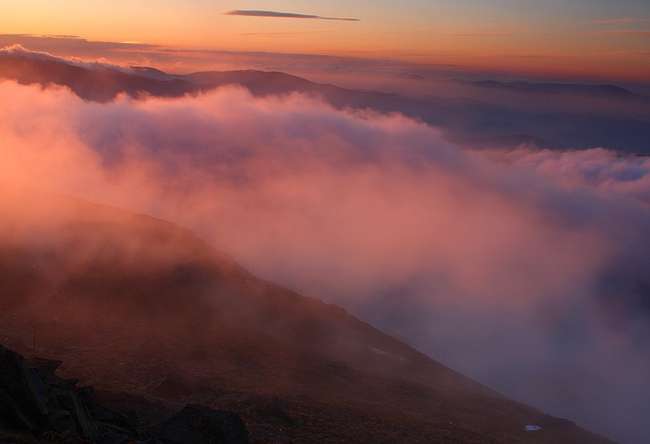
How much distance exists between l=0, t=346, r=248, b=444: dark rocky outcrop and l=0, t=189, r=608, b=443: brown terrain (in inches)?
219

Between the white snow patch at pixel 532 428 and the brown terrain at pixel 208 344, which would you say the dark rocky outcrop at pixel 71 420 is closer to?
the brown terrain at pixel 208 344

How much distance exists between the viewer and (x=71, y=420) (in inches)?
822

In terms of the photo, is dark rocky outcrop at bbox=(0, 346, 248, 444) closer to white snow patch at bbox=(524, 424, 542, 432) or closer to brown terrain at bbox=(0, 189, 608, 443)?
brown terrain at bbox=(0, 189, 608, 443)

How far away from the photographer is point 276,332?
5609 centimetres

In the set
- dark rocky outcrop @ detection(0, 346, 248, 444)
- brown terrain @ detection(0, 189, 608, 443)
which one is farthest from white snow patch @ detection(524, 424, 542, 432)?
dark rocky outcrop @ detection(0, 346, 248, 444)

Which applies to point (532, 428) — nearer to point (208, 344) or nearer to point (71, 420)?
point (208, 344)

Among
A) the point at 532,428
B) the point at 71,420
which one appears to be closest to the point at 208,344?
the point at 532,428

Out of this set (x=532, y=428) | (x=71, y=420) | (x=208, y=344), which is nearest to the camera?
(x=71, y=420)

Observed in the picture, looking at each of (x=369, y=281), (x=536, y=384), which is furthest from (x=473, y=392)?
(x=369, y=281)

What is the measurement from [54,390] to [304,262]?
156 metres

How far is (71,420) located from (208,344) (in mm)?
27570

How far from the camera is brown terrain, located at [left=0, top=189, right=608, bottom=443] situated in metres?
36.2

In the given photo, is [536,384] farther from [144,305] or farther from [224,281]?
[144,305]

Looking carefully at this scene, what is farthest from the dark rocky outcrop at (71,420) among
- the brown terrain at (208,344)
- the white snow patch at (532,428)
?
the white snow patch at (532,428)
